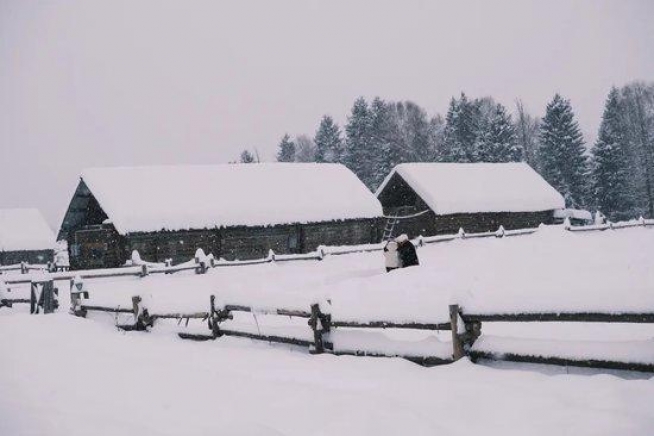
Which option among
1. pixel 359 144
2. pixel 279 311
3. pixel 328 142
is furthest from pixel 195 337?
pixel 328 142

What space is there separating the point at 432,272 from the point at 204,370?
9.09 meters

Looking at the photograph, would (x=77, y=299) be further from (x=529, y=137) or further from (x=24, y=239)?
(x=529, y=137)

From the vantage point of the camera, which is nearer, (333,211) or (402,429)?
(402,429)

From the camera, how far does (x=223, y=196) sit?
82.0ft

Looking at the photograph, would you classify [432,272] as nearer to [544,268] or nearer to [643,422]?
[544,268]

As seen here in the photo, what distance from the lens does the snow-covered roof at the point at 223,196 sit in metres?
22.3

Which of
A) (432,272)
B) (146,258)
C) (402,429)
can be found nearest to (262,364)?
(402,429)

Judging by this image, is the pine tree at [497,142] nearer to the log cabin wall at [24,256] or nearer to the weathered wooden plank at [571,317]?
the log cabin wall at [24,256]

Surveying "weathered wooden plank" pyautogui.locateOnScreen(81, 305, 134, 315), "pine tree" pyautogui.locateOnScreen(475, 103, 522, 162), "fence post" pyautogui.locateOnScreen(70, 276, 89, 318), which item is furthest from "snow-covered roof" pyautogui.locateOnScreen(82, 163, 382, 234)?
"pine tree" pyautogui.locateOnScreen(475, 103, 522, 162)

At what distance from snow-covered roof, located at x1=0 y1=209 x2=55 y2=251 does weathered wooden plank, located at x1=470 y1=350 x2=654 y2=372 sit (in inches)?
1783

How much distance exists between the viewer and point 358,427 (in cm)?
441

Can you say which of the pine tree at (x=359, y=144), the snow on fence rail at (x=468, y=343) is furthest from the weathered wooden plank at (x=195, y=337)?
the pine tree at (x=359, y=144)

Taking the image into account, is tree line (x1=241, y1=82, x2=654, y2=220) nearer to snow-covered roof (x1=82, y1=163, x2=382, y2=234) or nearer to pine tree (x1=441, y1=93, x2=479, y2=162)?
pine tree (x1=441, y1=93, x2=479, y2=162)

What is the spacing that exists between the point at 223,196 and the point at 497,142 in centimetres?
3674
